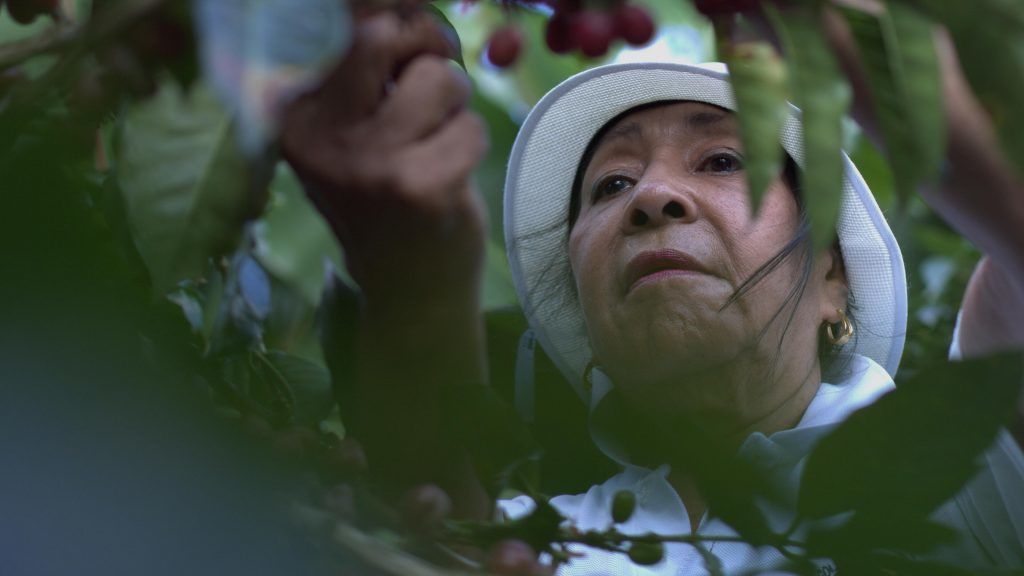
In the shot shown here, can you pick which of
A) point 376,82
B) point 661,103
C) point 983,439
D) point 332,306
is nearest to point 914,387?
point 983,439

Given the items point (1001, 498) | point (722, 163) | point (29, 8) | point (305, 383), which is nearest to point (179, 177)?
point (29, 8)

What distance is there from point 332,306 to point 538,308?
0.85m

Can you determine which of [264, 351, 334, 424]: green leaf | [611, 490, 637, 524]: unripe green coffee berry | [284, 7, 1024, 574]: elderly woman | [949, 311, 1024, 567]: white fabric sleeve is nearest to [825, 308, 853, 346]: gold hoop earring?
[284, 7, 1024, 574]: elderly woman

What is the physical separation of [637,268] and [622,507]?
0.74 meters

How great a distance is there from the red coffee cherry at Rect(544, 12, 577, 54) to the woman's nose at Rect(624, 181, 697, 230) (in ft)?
2.51

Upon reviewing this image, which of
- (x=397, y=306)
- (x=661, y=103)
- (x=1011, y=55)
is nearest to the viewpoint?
(x=1011, y=55)

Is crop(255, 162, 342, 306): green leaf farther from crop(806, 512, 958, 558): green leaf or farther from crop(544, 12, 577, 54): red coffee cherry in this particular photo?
crop(806, 512, 958, 558): green leaf

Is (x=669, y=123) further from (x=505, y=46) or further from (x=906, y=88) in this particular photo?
(x=906, y=88)

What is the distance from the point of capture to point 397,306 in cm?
80

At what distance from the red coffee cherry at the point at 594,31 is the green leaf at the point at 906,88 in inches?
5.3

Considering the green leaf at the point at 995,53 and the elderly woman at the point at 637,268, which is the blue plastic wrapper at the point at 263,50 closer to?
the elderly woman at the point at 637,268

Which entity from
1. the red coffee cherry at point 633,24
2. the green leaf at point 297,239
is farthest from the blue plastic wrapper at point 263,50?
the green leaf at point 297,239

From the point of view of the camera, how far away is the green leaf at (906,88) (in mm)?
479

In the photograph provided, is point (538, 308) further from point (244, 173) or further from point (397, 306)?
point (244, 173)
